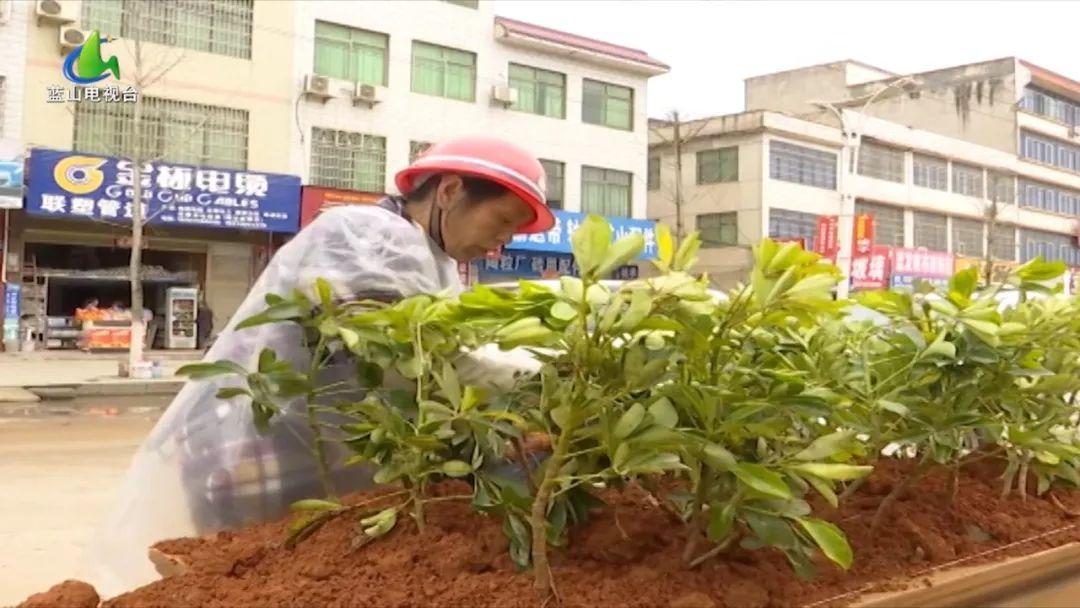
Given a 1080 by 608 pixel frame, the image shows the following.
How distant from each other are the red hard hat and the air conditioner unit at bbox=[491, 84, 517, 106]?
16474 mm

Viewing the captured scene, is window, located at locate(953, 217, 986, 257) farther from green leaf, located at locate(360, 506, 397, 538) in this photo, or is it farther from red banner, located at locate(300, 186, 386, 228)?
green leaf, located at locate(360, 506, 397, 538)

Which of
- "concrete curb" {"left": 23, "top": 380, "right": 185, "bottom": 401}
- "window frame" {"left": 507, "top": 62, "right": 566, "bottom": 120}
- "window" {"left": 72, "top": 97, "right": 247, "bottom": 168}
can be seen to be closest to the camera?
"concrete curb" {"left": 23, "top": 380, "right": 185, "bottom": 401}

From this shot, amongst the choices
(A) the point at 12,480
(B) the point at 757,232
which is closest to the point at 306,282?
(A) the point at 12,480

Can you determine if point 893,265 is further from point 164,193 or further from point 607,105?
point 164,193

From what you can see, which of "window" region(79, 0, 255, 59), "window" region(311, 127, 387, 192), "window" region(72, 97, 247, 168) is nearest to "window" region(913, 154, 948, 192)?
"window" region(311, 127, 387, 192)

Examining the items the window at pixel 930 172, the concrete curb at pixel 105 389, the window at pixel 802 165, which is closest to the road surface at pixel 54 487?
the concrete curb at pixel 105 389

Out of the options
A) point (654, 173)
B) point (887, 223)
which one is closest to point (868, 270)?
point (887, 223)

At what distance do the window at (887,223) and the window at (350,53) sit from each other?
1353 cm

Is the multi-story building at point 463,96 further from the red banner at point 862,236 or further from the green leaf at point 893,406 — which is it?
the green leaf at point 893,406

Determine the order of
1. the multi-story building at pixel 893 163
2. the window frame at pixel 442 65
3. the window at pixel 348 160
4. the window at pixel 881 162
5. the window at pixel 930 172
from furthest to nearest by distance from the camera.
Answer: the window at pixel 930 172
the window at pixel 881 162
the multi-story building at pixel 893 163
the window frame at pixel 442 65
the window at pixel 348 160

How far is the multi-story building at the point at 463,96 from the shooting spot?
16.0 m

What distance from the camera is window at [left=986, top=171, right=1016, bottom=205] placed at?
28531mm

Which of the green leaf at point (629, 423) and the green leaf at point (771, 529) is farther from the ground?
the green leaf at point (629, 423)

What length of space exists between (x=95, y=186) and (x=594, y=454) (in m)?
14.2
